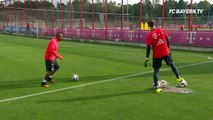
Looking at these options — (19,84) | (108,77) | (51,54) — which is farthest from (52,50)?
(108,77)

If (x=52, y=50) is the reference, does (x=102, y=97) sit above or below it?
below

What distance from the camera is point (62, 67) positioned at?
13.5 meters

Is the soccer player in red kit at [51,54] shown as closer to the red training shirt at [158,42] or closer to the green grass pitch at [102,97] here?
the green grass pitch at [102,97]

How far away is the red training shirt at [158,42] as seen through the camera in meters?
8.30

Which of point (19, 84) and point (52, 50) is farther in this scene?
point (19, 84)

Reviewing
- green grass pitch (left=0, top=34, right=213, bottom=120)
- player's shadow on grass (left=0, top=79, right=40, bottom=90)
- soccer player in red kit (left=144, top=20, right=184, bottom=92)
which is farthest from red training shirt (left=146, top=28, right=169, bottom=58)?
player's shadow on grass (left=0, top=79, right=40, bottom=90)

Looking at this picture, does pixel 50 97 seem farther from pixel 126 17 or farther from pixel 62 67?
pixel 126 17

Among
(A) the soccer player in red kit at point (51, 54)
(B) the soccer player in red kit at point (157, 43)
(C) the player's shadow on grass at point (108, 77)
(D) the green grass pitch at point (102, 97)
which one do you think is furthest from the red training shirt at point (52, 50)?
(B) the soccer player in red kit at point (157, 43)

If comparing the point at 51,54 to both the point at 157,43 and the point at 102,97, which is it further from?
the point at 157,43

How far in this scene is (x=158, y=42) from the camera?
8.37 metres

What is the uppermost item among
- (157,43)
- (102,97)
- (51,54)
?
(157,43)

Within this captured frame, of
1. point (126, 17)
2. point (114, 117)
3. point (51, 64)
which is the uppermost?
point (126, 17)

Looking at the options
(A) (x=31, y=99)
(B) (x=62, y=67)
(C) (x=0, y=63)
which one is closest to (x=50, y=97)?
(A) (x=31, y=99)

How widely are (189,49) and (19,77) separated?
14.2 m
